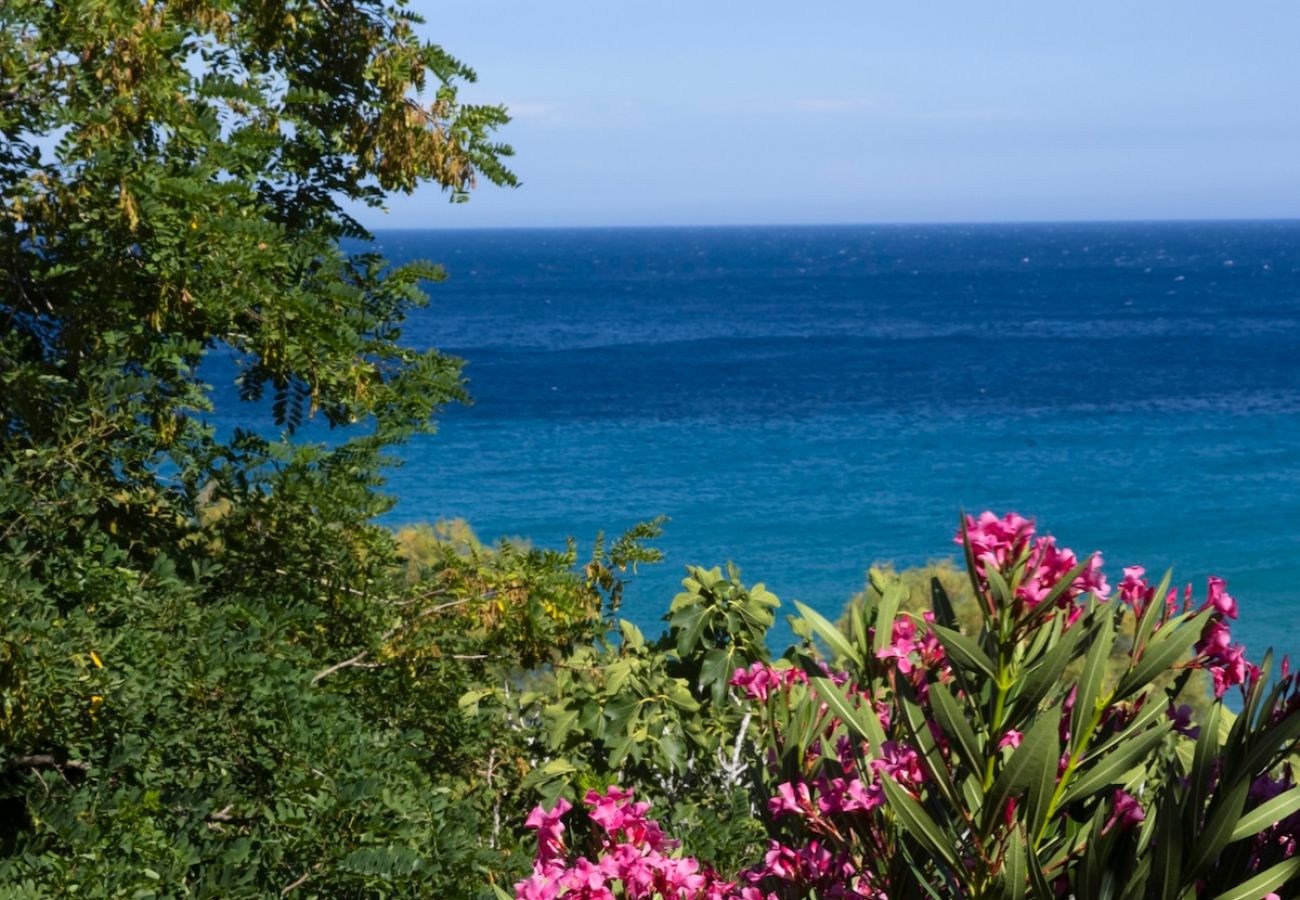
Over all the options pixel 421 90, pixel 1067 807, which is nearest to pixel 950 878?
pixel 1067 807

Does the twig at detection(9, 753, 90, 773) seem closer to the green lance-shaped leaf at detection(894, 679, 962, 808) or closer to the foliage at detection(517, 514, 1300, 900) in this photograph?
the foliage at detection(517, 514, 1300, 900)

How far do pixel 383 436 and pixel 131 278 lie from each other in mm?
1234

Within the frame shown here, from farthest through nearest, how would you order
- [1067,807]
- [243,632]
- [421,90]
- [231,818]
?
[421,90], [243,632], [231,818], [1067,807]

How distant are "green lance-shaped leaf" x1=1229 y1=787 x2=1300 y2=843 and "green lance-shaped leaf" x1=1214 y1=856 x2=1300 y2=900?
2.9 inches

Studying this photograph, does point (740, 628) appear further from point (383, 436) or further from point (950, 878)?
point (950, 878)

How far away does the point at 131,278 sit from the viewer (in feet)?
14.8

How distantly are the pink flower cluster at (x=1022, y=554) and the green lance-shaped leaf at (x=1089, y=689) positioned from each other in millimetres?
102

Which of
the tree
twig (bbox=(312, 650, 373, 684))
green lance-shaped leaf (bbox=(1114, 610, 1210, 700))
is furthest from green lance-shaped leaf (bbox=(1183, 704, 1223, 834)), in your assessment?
twig (bbox=(312, 650, 373, 684))

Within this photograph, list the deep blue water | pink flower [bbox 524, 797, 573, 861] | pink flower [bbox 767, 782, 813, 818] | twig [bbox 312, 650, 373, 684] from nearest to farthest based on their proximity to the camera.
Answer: pink flower [bbox 767, 782, 813, 818] → pink flower [bbox 524, 797, 573, 861] → twig [bbox 312, 650, 373, 684] → the deep blue water

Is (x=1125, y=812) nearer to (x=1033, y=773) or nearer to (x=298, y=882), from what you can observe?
(x=1033, y=773)

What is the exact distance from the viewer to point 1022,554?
2.09 meters

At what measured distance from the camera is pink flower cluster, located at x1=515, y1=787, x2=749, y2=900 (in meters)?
2.47

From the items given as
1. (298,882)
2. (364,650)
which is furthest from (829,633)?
(364,650)

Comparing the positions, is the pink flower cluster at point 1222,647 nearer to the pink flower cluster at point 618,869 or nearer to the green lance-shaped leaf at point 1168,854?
the green lance-shaped leaf at point 1168,854
